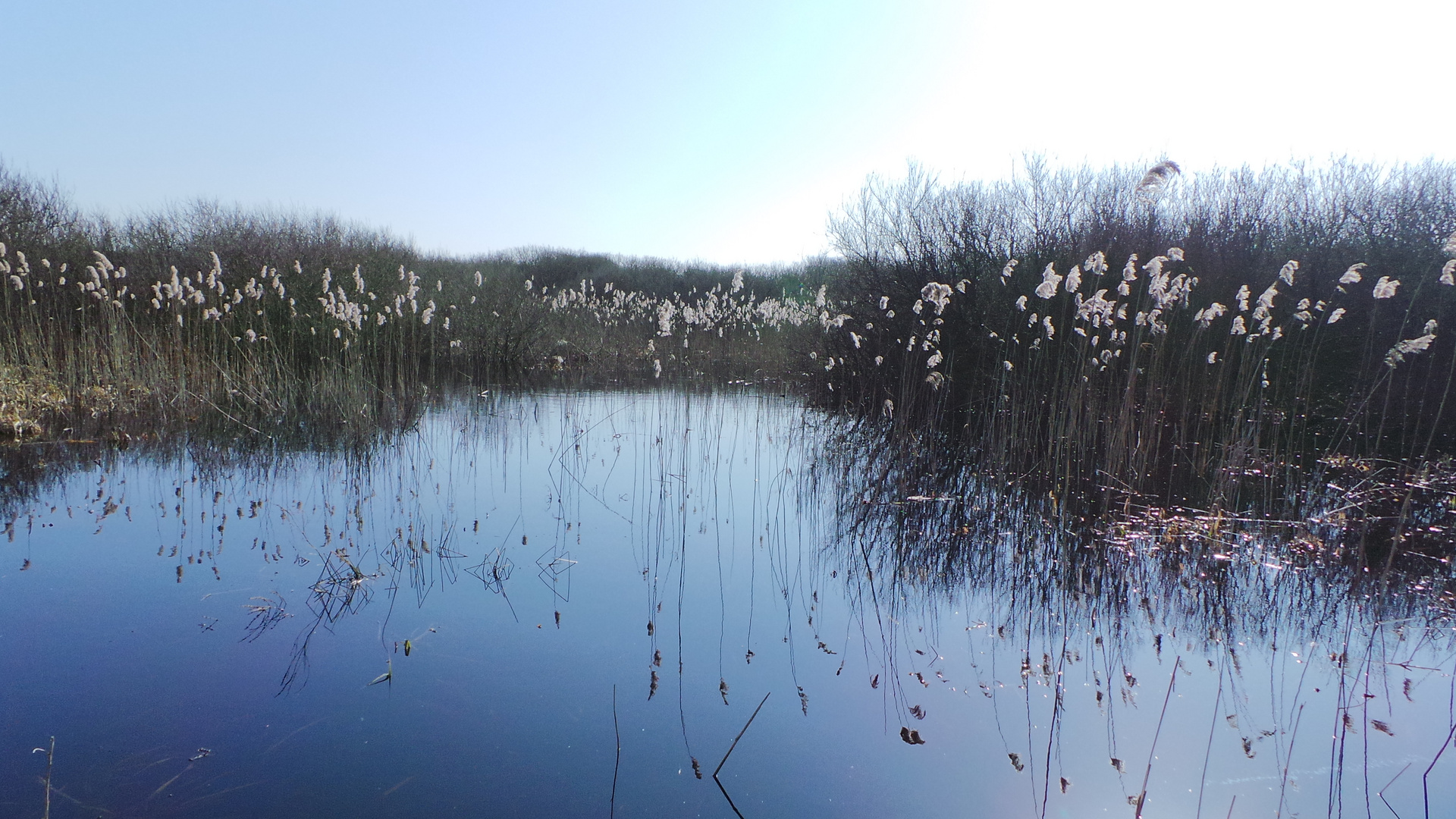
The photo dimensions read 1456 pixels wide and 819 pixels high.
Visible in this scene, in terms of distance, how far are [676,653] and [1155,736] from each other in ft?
4.69

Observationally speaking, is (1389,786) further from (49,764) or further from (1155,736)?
(49,764)

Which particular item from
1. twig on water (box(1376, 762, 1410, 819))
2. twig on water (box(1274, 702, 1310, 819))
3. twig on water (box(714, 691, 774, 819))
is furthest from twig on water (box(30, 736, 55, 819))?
twig on water (box(1376, 762, 1410, 819))

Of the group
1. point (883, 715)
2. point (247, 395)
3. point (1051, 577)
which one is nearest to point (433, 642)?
point (883, 715)

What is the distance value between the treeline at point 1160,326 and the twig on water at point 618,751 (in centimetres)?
354

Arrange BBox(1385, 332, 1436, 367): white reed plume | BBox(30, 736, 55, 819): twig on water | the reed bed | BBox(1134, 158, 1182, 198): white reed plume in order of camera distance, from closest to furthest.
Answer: BBox(30, 736, 55, 819): twig on water
BBox(1385, 332, 1436, 367): white reed plume
BBox(1134, 158, 1182, 198): white reed plume
the reed bed

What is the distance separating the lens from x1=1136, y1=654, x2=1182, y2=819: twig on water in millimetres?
1843

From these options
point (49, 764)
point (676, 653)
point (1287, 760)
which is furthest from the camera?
point (676, 653)

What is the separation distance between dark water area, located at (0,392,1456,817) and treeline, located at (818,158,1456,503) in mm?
1290

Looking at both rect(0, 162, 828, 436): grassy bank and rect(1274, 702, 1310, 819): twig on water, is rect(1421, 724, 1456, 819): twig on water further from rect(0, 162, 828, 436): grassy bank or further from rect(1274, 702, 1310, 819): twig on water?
rect(0, 162, 828, 436): grassy bank

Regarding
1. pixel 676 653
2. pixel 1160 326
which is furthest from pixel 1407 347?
pixel 676 653

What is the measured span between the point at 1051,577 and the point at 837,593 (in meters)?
0.96

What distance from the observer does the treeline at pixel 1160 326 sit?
521cm

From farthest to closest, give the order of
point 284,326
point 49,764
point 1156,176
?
point 284,326, point 1156,176, point 49,764

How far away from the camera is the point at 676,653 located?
8.59 feet
